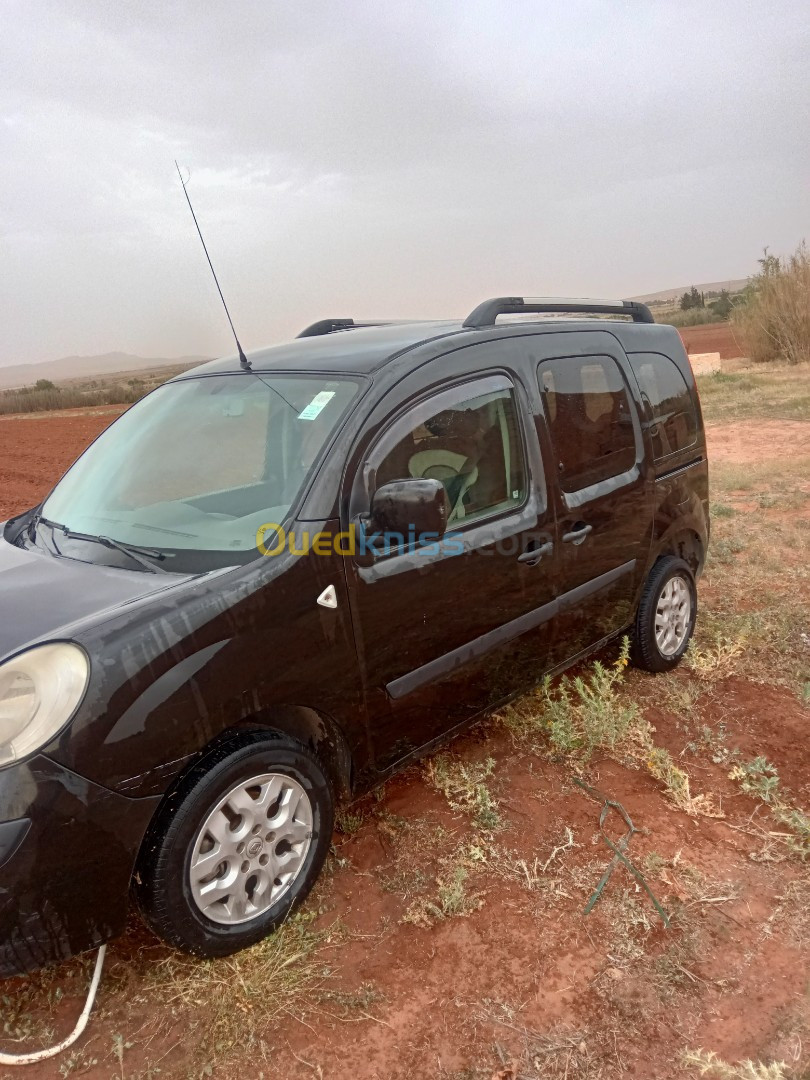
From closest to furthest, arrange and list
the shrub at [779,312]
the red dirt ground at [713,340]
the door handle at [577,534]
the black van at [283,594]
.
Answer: the black van at [283,594]
the door handle at [577,534]
the shrub at [779,312]
the red dirt ground at [713,340]

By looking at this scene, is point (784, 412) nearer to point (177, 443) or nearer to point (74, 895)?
point (177, 443)

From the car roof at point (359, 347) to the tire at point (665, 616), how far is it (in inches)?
55.4

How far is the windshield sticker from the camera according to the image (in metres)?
2.74

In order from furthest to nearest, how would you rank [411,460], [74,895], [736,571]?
[736,571]
[411,460]
[74,895]

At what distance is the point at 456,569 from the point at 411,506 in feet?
1.85

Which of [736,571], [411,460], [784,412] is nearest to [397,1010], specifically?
[411,460]

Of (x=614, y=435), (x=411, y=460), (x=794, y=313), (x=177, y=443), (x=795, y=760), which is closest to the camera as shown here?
(x=411, y=460)

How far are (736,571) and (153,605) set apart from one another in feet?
16.5

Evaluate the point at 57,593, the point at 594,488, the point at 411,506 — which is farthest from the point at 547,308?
the point at 57,593

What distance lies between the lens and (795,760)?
3438mm

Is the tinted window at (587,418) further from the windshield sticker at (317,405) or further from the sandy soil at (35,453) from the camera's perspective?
the sandy soil at (35,453)

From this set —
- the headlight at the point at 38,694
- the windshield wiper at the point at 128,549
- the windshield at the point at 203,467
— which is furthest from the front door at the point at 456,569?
the headlight at the point at 38,694

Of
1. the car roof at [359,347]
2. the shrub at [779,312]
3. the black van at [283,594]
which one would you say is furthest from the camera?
the shrub at [779,312]

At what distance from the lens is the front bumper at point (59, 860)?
188 cm
